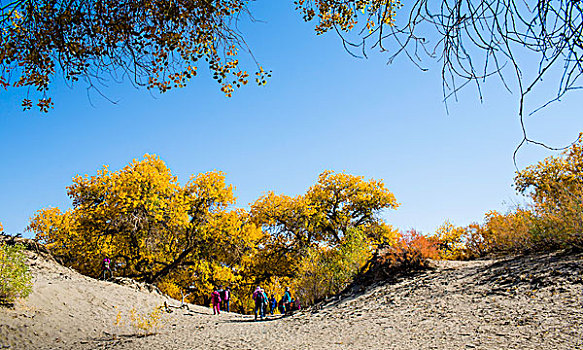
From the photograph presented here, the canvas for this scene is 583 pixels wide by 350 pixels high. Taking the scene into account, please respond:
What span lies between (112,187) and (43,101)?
17.1m

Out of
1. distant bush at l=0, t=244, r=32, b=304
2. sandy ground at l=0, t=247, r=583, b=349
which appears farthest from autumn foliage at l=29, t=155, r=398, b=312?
distant bush at l=0, t=244, r=32, b=304

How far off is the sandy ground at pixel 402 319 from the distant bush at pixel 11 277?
1.09ft

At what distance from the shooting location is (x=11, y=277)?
27.5ft

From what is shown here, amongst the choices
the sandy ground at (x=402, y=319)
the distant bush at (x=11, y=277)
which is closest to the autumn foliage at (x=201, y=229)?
the sandy ground at (x=402, y=319)

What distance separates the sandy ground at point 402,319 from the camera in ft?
17.0

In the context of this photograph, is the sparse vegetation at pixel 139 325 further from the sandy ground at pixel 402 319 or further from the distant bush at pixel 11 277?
the distant bush at pixel 11 277

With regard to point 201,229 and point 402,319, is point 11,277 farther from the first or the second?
point 201,229

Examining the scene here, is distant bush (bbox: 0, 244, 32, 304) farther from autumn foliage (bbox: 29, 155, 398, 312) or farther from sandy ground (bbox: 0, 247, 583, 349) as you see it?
autumn foliage (bbox: 29, 155, 398, 312)

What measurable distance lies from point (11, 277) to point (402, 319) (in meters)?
9.18

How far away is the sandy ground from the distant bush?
0.33 meters

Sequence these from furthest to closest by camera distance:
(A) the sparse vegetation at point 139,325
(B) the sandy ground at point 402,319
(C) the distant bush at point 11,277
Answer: (A) the sparse vegetation at point 139,325 → (C) the distant bush at point 11,277 → (B) the sandy ground at point 402,319

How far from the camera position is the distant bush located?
8273 millimetres

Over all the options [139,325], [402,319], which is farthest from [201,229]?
[402,319]

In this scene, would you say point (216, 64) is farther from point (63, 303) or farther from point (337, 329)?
point (63, 303)
